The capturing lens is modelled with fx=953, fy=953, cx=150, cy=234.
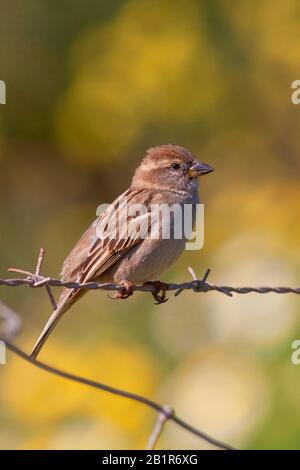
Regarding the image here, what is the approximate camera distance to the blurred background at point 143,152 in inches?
306

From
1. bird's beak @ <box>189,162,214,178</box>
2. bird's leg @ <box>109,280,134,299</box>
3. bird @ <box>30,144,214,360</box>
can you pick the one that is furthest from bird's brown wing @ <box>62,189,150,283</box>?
bird's beak @ <box>189,162,214,178</box>

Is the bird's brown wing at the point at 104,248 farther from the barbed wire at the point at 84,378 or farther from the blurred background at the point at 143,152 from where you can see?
the blurred background at the point at 143,152

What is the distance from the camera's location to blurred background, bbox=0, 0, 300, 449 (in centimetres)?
777

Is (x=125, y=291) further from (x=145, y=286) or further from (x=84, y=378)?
(x=84, y=378)

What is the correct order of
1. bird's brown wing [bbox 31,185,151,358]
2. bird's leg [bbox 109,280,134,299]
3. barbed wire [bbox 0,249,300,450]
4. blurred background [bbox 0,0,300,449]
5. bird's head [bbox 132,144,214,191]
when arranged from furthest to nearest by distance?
blurred background [bbox 0,0,300,449]
bird's head [bbox 132,144,214,191]
bird's brown wing [bbox 31,185,151,358]
bird's leg [bbox 109,280,134,299]
barbed wire [bbox 0,249,300,450]

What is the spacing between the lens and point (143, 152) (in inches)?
437

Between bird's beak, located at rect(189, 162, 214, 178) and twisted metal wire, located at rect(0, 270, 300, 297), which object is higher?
bird's beak, located at rect(189, 162, 214, 178)

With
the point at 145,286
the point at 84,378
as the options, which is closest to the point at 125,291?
the point at 145,286

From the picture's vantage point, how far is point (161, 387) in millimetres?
7270

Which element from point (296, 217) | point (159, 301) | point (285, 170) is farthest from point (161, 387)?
point (285, 170)

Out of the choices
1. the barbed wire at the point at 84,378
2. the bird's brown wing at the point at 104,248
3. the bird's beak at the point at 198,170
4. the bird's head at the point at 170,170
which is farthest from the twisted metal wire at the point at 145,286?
the bird's beak at the point at 198,170

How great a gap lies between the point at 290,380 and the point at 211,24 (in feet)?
20.2

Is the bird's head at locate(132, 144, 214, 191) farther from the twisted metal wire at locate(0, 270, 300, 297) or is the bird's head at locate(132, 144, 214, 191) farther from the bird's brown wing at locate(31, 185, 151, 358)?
the twisted metal wire at locate(0, 270, 300, 297)
